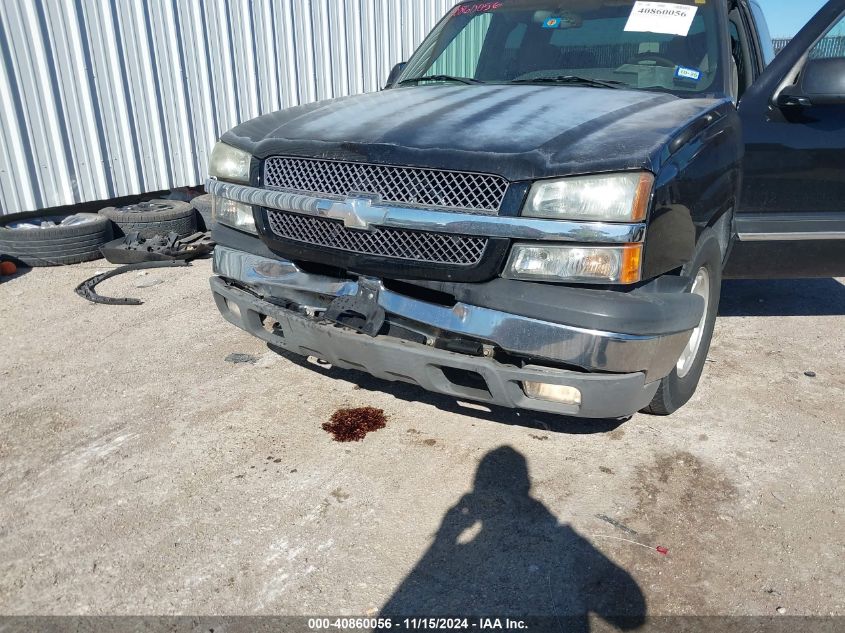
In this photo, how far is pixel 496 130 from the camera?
2637 millimetres

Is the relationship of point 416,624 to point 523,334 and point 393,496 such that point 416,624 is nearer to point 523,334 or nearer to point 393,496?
point 393,496

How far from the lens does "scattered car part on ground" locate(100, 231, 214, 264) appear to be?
19.5 feet

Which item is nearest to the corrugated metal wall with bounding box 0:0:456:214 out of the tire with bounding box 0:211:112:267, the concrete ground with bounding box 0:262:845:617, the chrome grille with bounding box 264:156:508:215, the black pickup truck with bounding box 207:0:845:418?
the tire with bounding box 0:211:112:267

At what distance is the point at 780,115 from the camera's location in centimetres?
355

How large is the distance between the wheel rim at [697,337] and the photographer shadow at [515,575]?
112 centimetres

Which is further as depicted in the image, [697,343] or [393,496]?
[697,343]

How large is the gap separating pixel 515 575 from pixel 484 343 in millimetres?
822

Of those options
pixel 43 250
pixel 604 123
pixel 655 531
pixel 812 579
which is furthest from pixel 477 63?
pixel 43 250

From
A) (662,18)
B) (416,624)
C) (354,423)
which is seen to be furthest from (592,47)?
(416,624)

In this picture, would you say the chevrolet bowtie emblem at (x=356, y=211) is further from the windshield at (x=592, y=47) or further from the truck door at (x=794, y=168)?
the truck door at (x=794, y=168)

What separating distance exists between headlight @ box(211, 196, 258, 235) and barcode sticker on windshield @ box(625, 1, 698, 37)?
2.27m

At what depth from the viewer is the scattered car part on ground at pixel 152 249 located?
19.5 feet

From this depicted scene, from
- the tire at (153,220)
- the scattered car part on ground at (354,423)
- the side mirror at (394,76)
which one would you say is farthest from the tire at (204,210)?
the scattered car part on ground at (354,423)

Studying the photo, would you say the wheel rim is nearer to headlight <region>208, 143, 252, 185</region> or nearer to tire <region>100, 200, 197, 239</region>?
headlight <region>208, 143, 252, 185</region>
